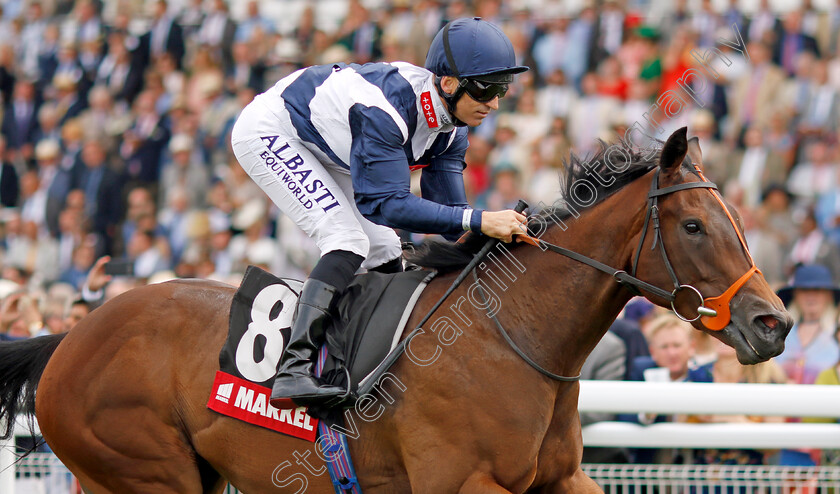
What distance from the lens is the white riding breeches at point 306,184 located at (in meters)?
3.86

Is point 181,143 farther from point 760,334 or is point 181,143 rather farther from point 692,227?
point 760,334

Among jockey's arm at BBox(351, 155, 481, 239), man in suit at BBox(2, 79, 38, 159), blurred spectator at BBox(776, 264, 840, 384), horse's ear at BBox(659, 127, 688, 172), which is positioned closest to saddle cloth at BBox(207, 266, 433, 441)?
jockey's arm at BBox(351, 155, 481, 239)

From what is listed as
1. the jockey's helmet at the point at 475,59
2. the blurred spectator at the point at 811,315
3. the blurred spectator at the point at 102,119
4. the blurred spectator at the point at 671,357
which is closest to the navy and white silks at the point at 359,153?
the jockey's helmet at the point at 475,59

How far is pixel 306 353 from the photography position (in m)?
3.63

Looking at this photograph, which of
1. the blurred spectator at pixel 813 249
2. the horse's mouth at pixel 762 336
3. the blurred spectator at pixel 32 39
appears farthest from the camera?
the blurred spectator at pixel 32 39

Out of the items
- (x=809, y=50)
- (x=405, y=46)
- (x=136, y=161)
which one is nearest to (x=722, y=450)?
(x=809, y=50)

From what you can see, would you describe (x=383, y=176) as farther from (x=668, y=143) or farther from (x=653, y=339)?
(x=653, y=339)

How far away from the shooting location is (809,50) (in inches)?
368

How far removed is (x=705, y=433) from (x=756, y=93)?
17.6 ft

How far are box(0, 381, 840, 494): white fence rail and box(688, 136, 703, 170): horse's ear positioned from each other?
51.1 inches

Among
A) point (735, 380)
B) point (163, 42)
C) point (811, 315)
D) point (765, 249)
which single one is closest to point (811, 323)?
point (811, 315)

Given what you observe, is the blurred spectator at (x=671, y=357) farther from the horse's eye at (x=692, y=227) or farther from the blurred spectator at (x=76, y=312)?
the blurred spectator at (x=76, y=312)

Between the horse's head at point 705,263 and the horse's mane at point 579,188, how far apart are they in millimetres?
141

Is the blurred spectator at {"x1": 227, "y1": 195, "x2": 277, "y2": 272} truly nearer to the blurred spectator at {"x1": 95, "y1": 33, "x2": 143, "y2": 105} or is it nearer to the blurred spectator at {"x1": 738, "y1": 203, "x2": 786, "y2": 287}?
the blurred spectator at {"x1": 95, "y1": 33, "x2": 143, "y2": 105}
